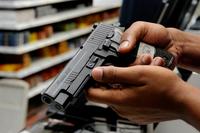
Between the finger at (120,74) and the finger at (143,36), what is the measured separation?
0.12m

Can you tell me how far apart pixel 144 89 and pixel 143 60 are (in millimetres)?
113

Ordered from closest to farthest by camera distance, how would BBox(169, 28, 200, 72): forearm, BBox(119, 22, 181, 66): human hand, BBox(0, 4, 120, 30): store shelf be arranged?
BBox(119, 22, 181, 66): human hand
BBox(169, 28, 200, 72): forearm
BBox(0, 4, 120, 30): store shelf

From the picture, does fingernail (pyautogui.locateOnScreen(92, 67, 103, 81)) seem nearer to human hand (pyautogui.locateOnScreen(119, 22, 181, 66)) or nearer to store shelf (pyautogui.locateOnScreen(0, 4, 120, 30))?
human hand (pyautogui.locateOnScreen(119, 22, 181, 66))

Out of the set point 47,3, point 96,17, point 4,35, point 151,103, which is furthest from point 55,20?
point 151,103

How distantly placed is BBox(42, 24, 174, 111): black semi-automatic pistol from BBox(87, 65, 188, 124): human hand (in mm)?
77

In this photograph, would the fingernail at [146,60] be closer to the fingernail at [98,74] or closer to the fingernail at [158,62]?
the fingernail at [158,62]

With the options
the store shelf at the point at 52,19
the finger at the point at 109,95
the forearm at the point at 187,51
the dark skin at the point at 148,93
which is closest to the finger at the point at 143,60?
the dark skin at the point at 148,93

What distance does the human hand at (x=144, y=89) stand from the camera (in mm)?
764

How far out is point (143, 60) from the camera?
0.86m

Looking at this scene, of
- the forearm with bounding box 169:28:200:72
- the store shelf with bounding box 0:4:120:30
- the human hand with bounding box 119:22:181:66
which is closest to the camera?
the human hand with bounding box 119:22:181:66

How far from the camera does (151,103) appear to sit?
0.78 metres

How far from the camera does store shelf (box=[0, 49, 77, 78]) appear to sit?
9.68 ft

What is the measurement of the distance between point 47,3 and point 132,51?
2.46 metres

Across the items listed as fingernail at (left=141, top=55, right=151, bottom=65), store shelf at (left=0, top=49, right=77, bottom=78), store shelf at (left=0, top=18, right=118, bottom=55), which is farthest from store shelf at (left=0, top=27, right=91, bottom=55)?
fingernail at (left=141, top=55, right=151, bottom=65)
